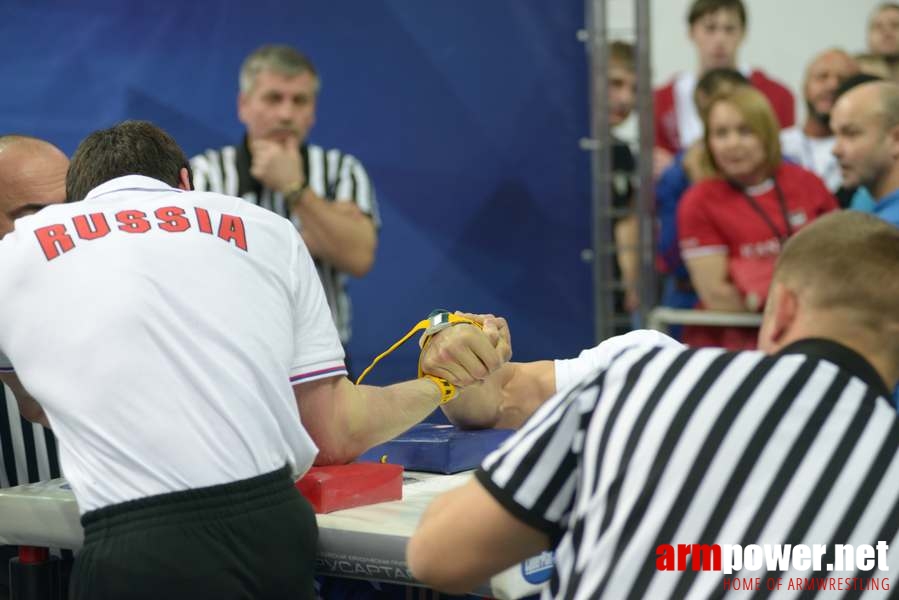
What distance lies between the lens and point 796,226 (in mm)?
5305

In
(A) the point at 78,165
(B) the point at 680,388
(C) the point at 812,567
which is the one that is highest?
(A) the point at 78,165

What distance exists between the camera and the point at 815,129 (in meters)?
6.55

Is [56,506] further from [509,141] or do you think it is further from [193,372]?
[509,141]

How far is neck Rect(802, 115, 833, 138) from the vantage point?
6.49 metres

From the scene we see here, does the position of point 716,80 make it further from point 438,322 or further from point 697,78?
point 438,322

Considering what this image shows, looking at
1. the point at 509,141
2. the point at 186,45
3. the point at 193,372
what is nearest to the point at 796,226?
the point at 509,141

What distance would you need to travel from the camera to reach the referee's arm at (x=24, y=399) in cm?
271

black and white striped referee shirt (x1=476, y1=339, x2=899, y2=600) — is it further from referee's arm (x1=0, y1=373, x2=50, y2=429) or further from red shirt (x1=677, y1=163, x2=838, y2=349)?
red shirt (x1=677, y1=163, x2=838, y2=349)

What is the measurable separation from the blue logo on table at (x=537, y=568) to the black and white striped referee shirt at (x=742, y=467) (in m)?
0.50

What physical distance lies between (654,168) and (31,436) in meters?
4.11

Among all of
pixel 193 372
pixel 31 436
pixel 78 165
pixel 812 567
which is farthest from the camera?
pixel 31 436

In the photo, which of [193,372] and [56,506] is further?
[56,506]

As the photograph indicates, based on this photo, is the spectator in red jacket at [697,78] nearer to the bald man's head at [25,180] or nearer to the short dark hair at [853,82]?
the short dark hair at [853,82]

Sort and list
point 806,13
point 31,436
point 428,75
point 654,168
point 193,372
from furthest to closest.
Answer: point 806,13
point 654,168
point 428,75
point 31,436
point 193,372
